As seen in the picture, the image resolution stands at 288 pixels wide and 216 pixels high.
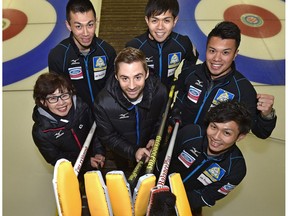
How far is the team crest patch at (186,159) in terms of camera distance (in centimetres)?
201

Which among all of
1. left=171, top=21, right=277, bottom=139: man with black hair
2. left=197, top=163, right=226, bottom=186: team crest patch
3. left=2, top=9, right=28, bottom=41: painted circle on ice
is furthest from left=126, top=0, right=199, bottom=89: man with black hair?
left=2, top=9, right=28, bottom=41: painted circle on ice

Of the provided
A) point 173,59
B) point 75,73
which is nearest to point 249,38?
point 173,59

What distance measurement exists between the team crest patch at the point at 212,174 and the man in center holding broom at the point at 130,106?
33 centimetres

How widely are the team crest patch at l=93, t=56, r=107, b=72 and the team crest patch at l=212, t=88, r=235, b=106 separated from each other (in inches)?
31.0

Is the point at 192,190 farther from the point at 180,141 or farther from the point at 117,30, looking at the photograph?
the point at 117,30

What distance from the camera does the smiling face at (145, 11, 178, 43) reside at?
236 cm

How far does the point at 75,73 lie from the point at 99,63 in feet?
0.59

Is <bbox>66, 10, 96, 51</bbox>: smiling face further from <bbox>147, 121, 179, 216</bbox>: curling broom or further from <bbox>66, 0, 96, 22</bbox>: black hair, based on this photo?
<bbox>147, 121, 179, 216</bbox>: curling broom

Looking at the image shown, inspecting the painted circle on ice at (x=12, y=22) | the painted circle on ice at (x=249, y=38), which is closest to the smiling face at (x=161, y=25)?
the painted circle on ice at (x=249, y=38)

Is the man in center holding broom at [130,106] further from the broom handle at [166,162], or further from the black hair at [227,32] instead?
the black hair at [227,32]

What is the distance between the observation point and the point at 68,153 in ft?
7.48

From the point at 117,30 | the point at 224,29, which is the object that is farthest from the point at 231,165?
the point at 117,30

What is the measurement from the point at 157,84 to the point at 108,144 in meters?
0.47

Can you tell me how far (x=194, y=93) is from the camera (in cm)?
224
